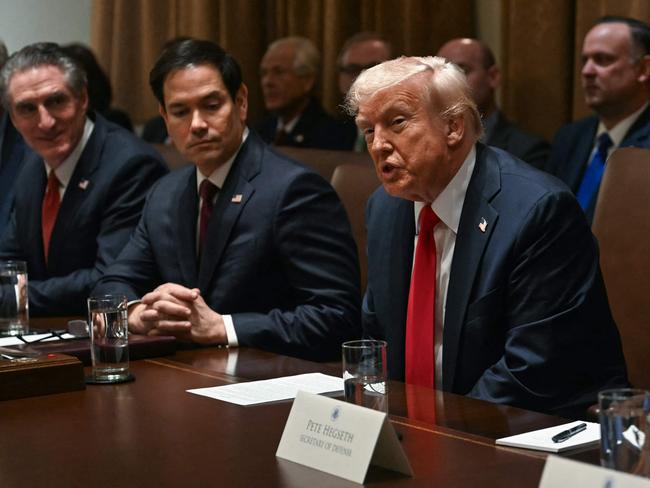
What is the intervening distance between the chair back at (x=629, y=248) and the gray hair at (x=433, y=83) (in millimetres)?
494

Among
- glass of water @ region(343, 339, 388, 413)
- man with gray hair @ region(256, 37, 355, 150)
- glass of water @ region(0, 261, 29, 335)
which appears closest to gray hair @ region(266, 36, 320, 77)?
man with gray hair @ region(256, 37, 355, 150)

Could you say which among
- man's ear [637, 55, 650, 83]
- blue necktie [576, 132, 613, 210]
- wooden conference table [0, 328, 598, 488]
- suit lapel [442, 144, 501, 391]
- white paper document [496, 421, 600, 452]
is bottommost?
wooden conference table [0, 328, 598, 488]

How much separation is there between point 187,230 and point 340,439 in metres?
1.89

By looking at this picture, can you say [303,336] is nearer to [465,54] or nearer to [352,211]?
[352,211]

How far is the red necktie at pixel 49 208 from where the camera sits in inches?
172

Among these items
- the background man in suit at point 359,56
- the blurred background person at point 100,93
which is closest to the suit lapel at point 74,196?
the background man in suit at point 359,56

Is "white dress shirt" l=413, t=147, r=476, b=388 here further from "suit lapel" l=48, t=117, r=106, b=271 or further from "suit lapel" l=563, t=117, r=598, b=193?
"suit lapel" l=563, t=117, r=598, b=193

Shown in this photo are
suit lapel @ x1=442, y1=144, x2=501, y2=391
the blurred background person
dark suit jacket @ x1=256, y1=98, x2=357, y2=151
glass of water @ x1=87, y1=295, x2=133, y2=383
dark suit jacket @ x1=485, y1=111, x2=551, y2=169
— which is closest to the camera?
glass of water @ x1=87, y1=295, x2=133, y2=383

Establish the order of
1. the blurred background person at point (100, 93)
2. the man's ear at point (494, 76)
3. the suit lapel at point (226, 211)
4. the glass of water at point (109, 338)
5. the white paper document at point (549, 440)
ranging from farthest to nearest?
the blurred background person at point (100, 93), the man's ear at point (494, 76), the suit lapel at point (226, 211), the glass of water at point (109, 338), the white paper document at point (549, 440)

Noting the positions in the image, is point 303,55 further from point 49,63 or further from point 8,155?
point 49,63

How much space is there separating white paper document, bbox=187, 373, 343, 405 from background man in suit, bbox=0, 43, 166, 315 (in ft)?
5.59

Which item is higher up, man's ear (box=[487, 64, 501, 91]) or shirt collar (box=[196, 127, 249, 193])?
man's ear (box=[487, 64, 501, 91])

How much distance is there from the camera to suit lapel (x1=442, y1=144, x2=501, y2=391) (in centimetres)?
278

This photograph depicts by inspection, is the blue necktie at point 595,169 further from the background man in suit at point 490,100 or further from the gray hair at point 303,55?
the gray hair at point 303,55
